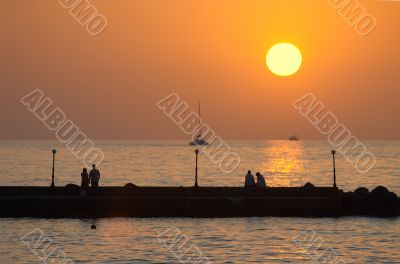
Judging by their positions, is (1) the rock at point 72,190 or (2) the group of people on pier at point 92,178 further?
(1) the rock at point 72,190

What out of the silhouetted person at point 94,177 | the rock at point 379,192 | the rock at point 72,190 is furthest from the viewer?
the rock at point 379,192

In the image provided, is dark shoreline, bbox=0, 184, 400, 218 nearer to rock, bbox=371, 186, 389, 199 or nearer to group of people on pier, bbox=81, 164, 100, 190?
group of people on pier, bbox=81, 164, 100, 190

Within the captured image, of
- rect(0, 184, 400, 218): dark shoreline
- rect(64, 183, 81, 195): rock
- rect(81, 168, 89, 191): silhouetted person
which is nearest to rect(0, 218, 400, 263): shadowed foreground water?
rect(0, 184, 400, 218): dark shoreline

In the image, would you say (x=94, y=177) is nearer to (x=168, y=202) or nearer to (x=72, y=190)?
(x=72, y=190)

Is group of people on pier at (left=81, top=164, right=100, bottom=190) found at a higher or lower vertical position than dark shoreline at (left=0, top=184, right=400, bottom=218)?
higher

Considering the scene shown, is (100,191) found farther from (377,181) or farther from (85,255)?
(377,181)

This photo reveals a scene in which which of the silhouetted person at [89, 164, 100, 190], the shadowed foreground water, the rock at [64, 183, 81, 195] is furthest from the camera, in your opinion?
the rock at [64, 183, 81, 195]

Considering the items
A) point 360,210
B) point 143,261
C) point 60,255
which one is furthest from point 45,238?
point 360,210

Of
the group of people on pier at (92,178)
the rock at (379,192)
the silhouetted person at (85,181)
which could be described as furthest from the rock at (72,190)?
the rock at (379,192)

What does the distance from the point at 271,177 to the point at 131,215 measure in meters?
81.5

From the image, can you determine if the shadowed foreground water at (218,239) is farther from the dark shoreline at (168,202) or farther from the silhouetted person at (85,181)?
the silhouetted person at (85,181)

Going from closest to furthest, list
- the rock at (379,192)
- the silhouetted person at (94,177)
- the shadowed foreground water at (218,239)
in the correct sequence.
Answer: the shadowed foreground water at (218,239) < the silhouetted person at (94,177) < the rock at (379,192)

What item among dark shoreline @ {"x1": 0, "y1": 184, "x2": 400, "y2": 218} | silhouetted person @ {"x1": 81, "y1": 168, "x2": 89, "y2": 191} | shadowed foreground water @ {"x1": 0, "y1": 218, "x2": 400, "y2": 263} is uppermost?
silhouetted person @ {"x1": 81, "y1": 168, "x2": 89, "y2": 191}

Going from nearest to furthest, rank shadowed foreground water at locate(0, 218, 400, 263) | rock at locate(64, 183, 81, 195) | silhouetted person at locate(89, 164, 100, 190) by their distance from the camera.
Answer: shadowed foreground water at locate(0, 218, 400, 263) < silhouetted person at locate(89, 164, 100, 190) < rock at locate(64, 183, 81, 195)
